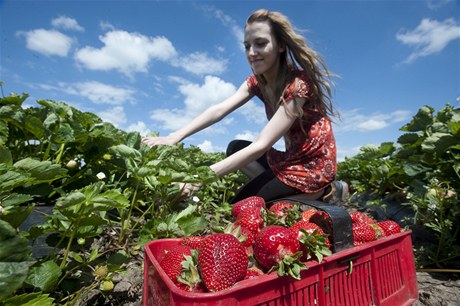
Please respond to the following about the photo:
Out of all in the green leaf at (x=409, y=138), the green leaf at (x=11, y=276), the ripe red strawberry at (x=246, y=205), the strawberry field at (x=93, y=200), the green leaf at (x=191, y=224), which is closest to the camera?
the green leaf at (x=11, y=276)

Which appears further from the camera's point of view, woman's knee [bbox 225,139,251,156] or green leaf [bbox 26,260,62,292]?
woman's knee [bbox 225,139,251,156]

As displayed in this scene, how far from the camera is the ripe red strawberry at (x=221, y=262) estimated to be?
95 cm

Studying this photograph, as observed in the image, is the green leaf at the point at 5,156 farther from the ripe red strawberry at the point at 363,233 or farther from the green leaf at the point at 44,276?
the ripe red strawberry at the point at 363,233

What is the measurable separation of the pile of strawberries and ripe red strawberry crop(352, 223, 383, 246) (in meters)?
0.02

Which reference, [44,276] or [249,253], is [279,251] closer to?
[249,253]

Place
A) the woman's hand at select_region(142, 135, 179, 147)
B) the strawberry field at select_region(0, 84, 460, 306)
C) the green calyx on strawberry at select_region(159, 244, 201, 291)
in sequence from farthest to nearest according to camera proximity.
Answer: the woman's hand at select_region(142, 135, 179, 147), the strawberry field at select_region(0, 84, 460, 306), the green calyx on strawberry at select_region(159, 244, 201, 291)

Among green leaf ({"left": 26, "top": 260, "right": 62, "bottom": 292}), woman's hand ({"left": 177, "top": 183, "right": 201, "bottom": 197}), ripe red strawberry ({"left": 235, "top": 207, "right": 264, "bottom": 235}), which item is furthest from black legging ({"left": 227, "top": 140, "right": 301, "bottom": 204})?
green leaf ({"left": 26, "top": 260, "right": 62, "bottom": 292})

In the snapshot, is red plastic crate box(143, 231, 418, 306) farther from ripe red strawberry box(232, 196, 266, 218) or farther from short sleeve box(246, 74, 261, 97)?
short sleeve box(246, 74, 261, 97)

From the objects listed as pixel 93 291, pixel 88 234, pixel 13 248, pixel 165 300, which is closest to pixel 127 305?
pixel 93 291

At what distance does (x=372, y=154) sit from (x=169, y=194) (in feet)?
11.7

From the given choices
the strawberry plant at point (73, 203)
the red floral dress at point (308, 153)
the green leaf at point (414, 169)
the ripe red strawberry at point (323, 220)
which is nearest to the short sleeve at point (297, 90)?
the red floral dress at point (308, 153)

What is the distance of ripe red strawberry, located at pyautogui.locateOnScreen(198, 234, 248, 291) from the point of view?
0.95 m

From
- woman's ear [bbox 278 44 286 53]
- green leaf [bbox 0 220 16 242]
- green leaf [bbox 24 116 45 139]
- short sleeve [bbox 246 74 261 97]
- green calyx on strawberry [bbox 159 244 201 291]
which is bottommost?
green calyx on strawberry [bbox 159 244 201 291]

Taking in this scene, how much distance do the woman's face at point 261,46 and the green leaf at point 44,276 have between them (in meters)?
2.02
